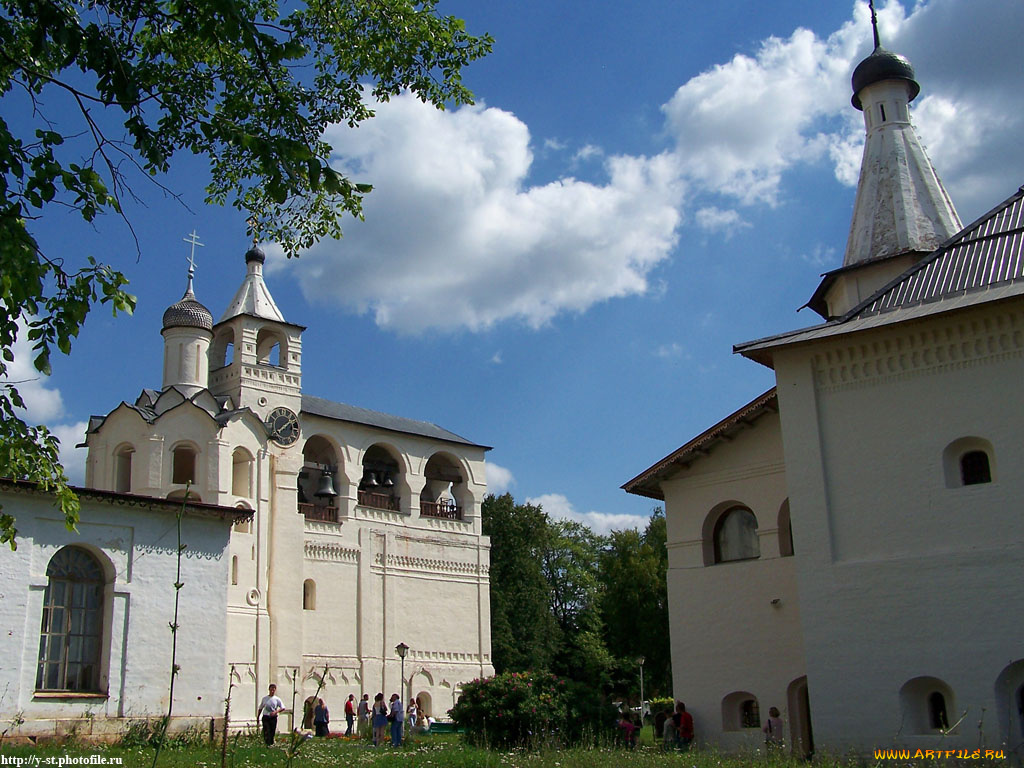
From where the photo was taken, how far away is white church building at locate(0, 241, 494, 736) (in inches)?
1027

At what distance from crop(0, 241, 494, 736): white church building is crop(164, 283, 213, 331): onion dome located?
46 millimetres

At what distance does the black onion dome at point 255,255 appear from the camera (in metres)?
33.2

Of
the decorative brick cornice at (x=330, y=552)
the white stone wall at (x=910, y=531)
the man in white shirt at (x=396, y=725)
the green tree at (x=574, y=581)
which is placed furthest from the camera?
the green tree at (x=574, y=581)

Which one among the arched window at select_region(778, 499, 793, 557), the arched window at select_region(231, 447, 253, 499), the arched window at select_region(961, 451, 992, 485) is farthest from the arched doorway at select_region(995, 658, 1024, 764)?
the arched window at select_region(231, 447, 253, 499)

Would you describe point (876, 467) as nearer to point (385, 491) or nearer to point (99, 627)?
point (99, 627)

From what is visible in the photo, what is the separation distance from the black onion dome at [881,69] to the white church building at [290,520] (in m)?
14.8

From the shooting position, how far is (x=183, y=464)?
29.9 metres

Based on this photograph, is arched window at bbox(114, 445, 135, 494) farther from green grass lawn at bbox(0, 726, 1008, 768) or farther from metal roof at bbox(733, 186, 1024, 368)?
metal roof at bbox(733, 186, 1024, 368)

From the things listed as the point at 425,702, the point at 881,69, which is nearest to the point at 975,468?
the point at 881,69

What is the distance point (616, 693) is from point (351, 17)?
131 ft

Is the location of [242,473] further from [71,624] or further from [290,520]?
[71,624]

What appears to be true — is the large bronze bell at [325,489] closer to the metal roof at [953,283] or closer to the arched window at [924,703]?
the metal roof at [953,283]

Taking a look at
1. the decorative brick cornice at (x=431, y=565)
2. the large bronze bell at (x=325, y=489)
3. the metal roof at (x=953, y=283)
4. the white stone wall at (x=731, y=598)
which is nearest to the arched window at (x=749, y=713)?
the white stone wall at (x=731, y=598)

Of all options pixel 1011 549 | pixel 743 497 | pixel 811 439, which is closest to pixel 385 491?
pixel 743 497
